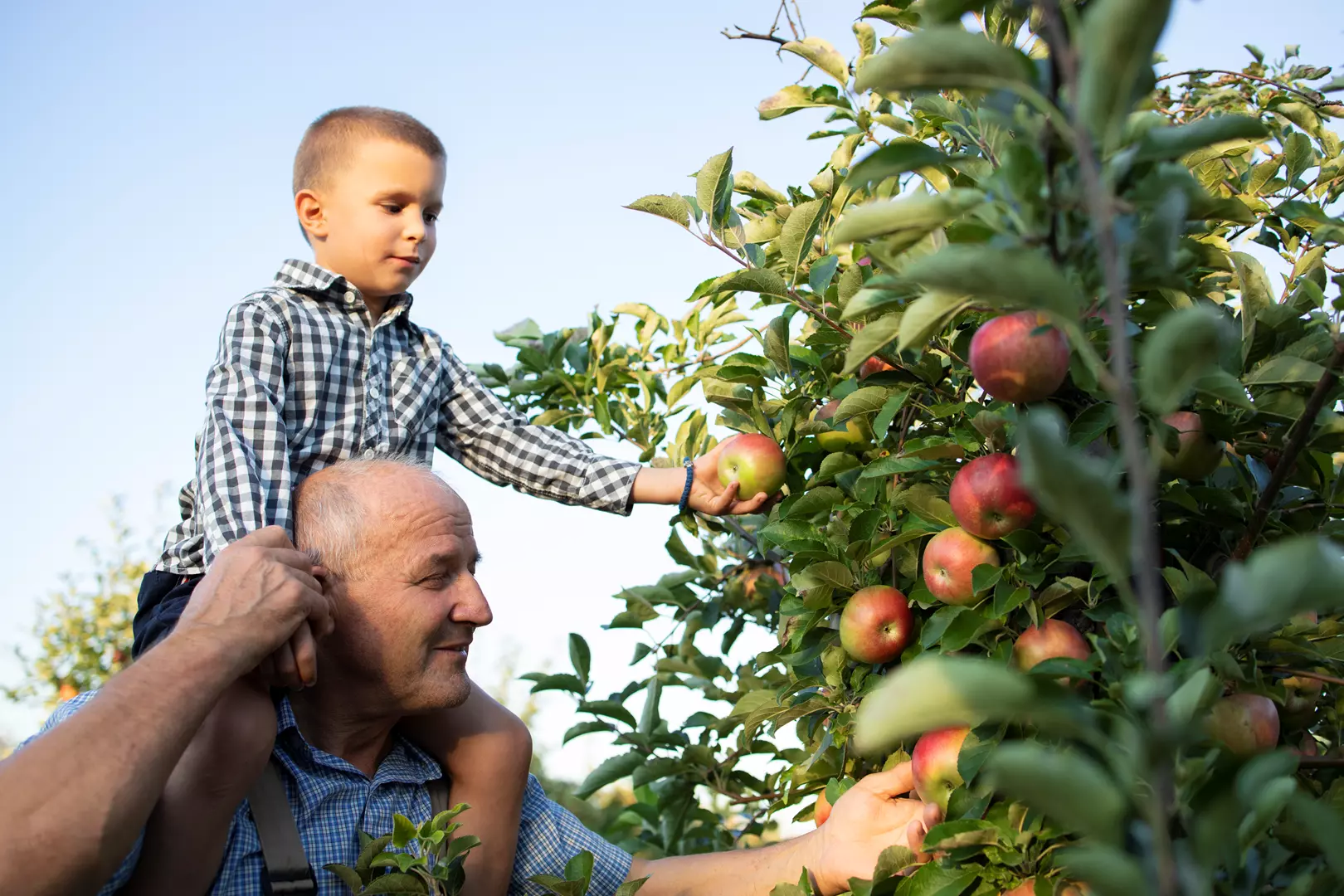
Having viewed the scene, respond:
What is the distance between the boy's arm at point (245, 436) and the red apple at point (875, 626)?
1.04 metres

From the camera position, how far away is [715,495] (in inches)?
86.3

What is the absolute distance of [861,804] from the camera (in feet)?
5.63

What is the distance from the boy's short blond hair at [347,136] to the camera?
2578 millimetres

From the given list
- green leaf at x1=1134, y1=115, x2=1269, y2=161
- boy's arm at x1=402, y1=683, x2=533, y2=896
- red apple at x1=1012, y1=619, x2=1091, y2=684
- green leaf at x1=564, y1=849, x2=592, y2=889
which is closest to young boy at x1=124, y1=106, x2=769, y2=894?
boy's arm at x1=402, y1=683, x2=533, y2=896

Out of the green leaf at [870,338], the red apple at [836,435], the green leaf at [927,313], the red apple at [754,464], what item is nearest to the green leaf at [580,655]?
the red apple at [754,464]

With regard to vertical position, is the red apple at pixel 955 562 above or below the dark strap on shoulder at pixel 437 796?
above

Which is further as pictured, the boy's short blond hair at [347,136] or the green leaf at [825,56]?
the boy's short blond hair at [347,136]

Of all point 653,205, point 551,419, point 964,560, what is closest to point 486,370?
point 551,419

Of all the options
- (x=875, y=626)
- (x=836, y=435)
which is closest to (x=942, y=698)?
(x=875, y=626)

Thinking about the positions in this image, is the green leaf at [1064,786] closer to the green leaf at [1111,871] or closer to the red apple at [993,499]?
the green leaf at [1111,871]

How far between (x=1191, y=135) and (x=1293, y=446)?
1.60 feet

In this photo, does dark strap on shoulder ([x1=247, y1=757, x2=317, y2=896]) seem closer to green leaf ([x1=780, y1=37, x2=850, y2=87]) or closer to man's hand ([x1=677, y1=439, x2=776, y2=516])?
Result: man's hand ([x1=677, y1=439, x2=776, y2=516])

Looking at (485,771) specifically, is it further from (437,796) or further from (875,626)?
(875,626)

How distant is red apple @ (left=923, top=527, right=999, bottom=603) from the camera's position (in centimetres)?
148
